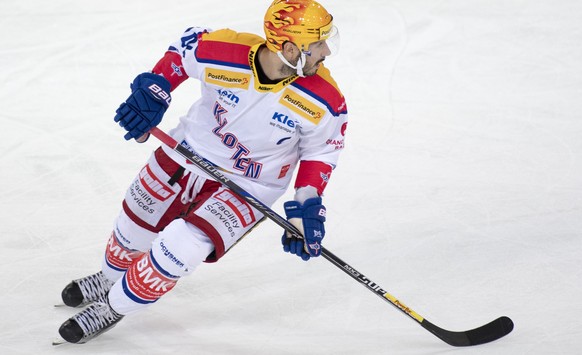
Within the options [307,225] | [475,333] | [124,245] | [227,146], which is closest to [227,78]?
[227,146]

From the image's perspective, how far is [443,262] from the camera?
423 centimetres

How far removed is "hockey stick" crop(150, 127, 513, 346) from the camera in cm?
348

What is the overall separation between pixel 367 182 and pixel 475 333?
1.45 meters

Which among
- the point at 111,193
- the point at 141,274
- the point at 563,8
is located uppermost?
the point at 141,274

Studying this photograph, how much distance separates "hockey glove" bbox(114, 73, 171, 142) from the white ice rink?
A: 84cm

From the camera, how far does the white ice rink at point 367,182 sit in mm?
3781

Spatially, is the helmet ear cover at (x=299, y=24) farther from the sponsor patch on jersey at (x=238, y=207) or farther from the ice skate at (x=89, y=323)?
the ice skate at (x=89, y=323)

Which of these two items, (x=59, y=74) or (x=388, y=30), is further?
(x=388, y=30)

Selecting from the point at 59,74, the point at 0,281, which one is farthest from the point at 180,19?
the point at 0,281

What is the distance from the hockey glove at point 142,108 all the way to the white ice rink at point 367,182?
2.75 feet

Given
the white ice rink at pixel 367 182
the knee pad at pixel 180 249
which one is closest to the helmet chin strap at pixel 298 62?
the knee pad at pixel 180 249

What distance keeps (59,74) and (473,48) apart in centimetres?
277

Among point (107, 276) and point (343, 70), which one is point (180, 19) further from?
point (107, 276)

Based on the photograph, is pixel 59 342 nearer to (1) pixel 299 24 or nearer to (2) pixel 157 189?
(2) pixel 157 189
